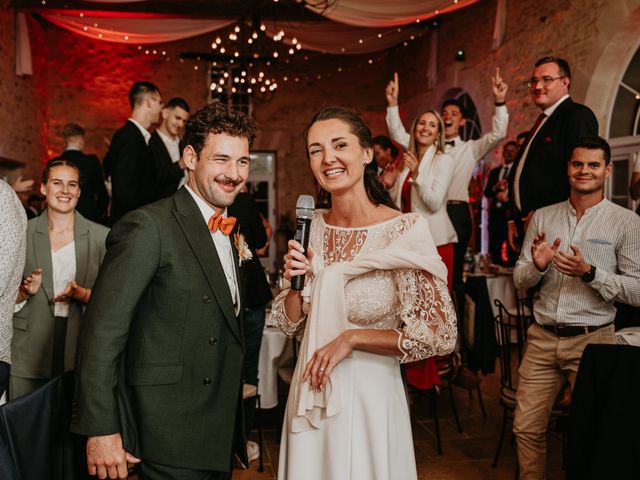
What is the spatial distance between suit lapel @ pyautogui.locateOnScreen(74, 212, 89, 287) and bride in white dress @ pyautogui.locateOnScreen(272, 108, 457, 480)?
1462 mm

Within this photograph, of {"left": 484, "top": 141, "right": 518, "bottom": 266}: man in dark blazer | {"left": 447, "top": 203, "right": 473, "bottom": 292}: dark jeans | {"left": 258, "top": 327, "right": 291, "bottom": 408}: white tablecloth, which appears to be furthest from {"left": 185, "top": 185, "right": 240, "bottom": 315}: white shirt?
{"left": 484, "top": 141, "right": 518, "bottom": 266}: man in dark blazer

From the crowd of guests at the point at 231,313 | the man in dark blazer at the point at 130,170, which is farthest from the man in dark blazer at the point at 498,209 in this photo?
the man in dark blazer at the point at 130,170

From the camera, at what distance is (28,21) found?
9.54 meters

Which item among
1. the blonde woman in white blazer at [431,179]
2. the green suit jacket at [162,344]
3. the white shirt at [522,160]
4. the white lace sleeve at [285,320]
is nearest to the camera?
the green suit jacket at [162,344]

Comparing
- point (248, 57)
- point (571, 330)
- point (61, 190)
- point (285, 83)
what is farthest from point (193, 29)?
point (571, 330)

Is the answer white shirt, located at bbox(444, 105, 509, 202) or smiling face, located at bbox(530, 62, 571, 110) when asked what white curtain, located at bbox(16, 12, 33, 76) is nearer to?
white shirt, located at bbox(444, 105, 509, 202)

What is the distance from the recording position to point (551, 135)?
3.62m

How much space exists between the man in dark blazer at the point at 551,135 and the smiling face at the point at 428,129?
30.2 inches

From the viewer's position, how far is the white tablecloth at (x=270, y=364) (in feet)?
12.4

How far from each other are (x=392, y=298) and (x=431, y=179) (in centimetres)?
228

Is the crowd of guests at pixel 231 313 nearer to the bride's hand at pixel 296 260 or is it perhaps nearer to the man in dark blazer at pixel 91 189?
the bride's hand at pixel 296 260

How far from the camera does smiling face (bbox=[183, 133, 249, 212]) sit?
177 cm

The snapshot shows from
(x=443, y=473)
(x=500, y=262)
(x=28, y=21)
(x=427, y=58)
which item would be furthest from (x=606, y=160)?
(x=28, y=21)

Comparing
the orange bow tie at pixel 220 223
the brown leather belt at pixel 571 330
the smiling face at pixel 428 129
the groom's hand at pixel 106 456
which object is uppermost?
the smiling face at pixel 428 129
